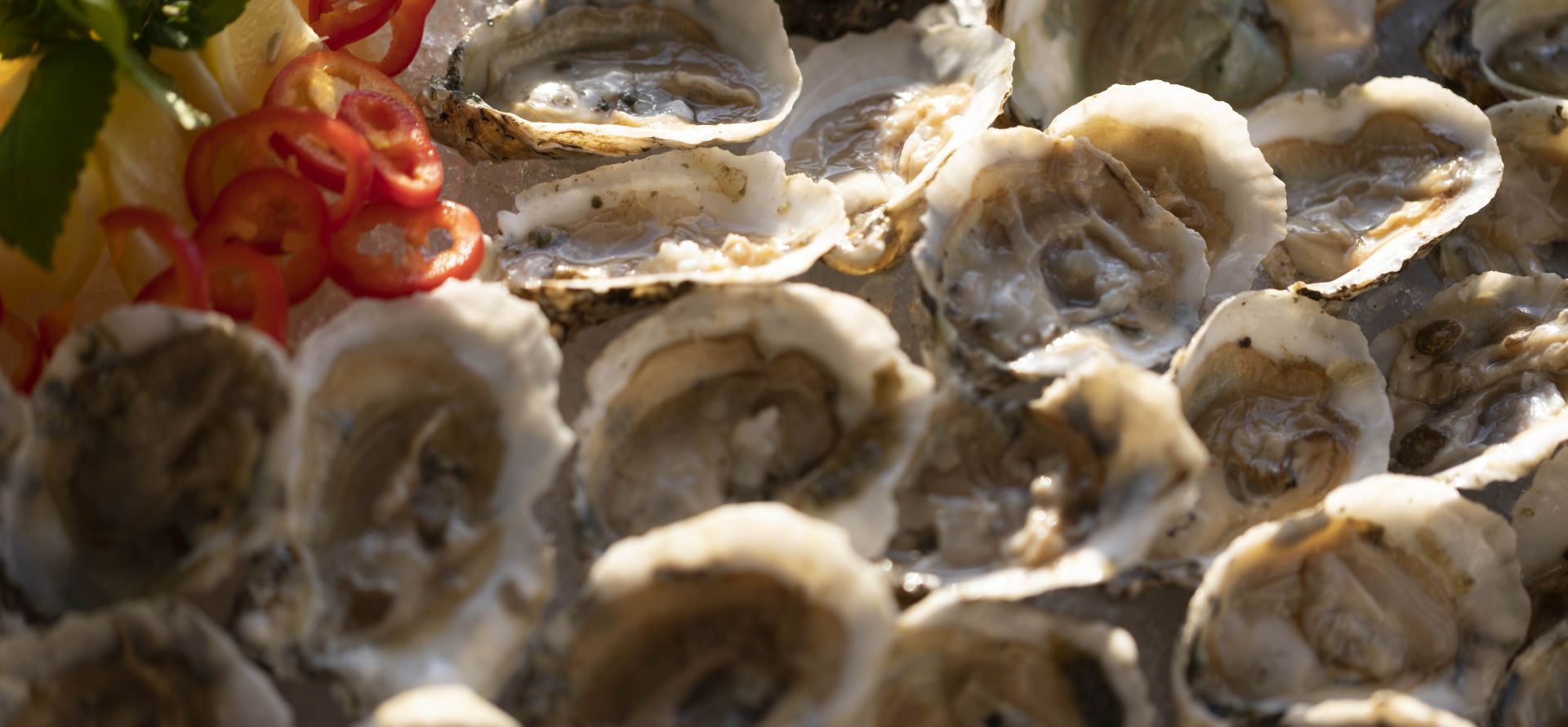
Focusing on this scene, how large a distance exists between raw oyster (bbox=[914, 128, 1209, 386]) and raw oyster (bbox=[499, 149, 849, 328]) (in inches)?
7.2

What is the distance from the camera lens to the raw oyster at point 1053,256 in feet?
5.36

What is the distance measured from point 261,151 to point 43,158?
0.95ft

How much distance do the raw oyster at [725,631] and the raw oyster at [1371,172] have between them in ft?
3.29

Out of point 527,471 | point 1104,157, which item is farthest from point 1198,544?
point 527,471

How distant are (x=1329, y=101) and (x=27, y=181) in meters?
1.94

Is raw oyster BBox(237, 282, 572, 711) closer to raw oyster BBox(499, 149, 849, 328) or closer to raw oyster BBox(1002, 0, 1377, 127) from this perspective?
raw oyster BBox(499, 149, 849, 328)

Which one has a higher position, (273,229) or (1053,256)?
(273,229)

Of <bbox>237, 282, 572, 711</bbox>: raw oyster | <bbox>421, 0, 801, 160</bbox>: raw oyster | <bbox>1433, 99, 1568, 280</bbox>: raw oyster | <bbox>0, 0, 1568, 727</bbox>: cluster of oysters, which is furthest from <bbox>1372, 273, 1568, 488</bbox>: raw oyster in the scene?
<bbox>237, 282, 572, 711</bbox>: raw oyster

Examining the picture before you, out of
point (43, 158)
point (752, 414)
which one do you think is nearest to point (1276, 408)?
point (752, 414)

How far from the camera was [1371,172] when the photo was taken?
6.45ft

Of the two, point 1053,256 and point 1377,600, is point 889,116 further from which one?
point 1377,600

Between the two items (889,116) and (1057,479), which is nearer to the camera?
(1057,479)

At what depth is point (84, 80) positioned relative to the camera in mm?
1412

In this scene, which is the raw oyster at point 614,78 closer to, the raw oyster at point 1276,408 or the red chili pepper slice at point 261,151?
the red chili pepper slice at point 261,151
